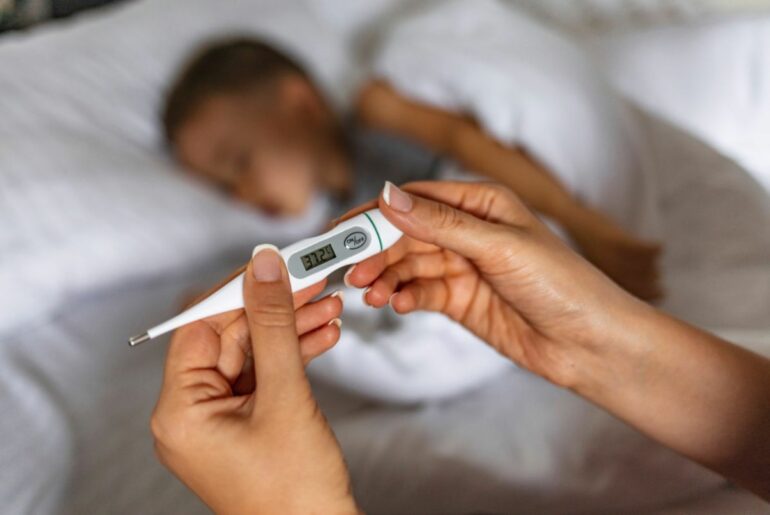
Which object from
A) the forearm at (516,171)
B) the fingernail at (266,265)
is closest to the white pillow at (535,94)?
the forearm at (516,171)

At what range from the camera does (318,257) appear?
541 mm

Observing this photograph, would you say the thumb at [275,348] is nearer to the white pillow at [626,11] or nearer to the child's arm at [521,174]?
the child's arm at [521,174]

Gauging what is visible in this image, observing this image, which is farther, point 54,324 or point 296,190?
point 296,190

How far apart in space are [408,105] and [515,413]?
66 centimetres

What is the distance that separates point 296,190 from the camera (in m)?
1.22

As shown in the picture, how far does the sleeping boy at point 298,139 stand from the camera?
1130mm

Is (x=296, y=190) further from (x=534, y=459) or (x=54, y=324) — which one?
(x=534, y=459)

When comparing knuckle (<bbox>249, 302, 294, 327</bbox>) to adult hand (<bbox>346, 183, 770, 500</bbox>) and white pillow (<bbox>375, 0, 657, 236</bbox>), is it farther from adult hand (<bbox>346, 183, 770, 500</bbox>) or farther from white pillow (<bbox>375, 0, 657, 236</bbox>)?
white pillow (<bbox>375, 0, 657, 236</bbox>)

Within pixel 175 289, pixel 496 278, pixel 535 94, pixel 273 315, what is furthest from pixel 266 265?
pixel 535 94

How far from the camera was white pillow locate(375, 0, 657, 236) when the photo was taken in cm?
108

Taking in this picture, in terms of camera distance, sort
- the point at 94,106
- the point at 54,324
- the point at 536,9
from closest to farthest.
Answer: the point at 54,324 → the point at 94,106 → the point at 536,9

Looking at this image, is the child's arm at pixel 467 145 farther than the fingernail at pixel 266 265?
Yes

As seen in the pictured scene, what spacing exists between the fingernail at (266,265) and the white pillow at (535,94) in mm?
684

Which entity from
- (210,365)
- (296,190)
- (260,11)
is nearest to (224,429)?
(210,365)
